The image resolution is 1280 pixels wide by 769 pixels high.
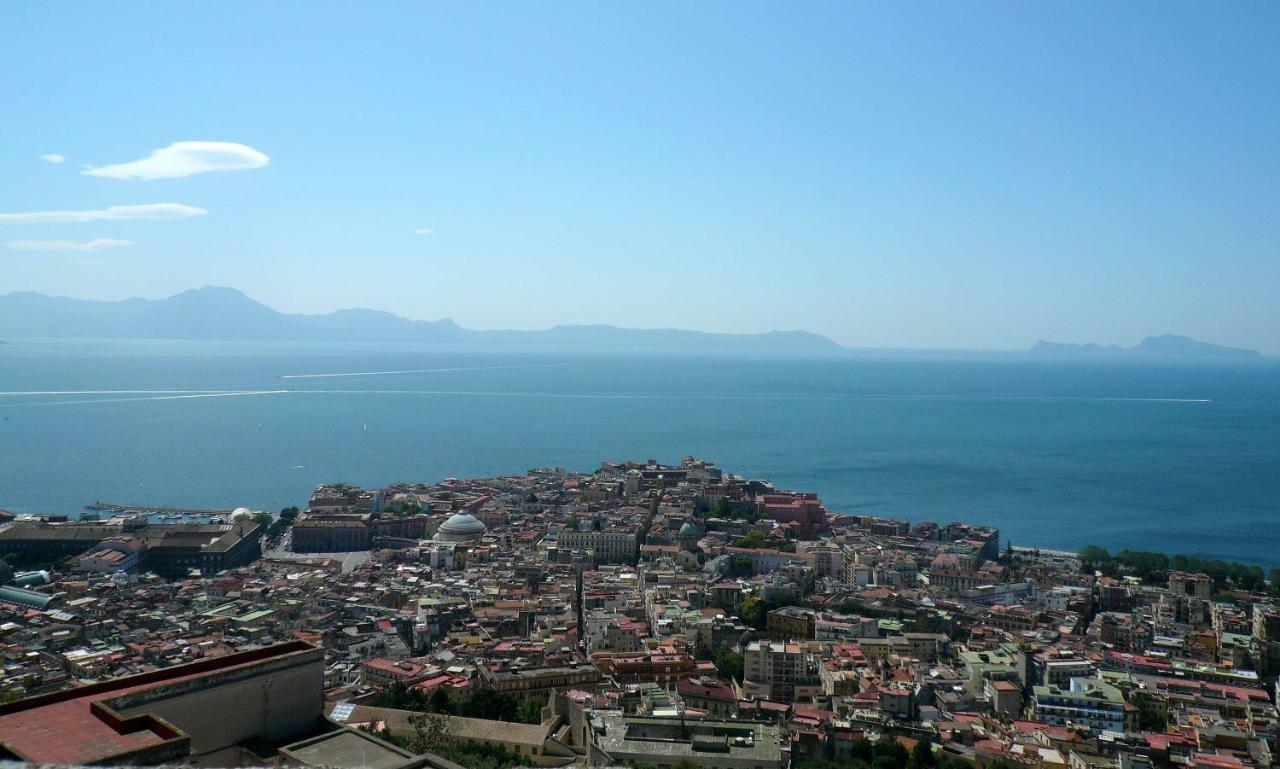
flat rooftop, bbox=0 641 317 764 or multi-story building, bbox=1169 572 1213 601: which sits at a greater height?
flat rooftop, bbox=0 641 317 764

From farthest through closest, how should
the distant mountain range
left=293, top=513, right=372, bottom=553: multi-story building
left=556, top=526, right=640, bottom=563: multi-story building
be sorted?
the distant mountain range < left=293, top=513, right=372, bottom=553: multi-story building < left=556, top=526, right=640, bottom=563: multi-story building

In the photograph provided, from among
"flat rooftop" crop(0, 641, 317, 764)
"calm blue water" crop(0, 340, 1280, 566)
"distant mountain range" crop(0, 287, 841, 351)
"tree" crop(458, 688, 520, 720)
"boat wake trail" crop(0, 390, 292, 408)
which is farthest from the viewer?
"distant mountain range" crop(0, 287, 841, 351)

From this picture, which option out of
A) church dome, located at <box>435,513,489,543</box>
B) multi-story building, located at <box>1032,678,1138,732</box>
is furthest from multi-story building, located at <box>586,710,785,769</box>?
church dome, located at <box>435,513,489,543</box>

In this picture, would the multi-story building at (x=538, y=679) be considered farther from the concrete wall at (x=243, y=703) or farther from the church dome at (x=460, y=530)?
the church dome at (x=460, y=530)

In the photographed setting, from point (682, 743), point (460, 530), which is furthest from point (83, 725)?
point (460, 530)

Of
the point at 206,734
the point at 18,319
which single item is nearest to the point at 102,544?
the point at 206,734

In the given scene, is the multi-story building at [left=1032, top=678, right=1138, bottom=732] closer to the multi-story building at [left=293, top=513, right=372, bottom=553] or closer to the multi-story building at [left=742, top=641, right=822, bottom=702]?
the multi-story building at [left=742, top=641, right=822, bottom=702]

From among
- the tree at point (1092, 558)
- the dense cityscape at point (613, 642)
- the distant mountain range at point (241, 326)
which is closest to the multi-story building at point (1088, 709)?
the dense cityscape at point (613, 642)
